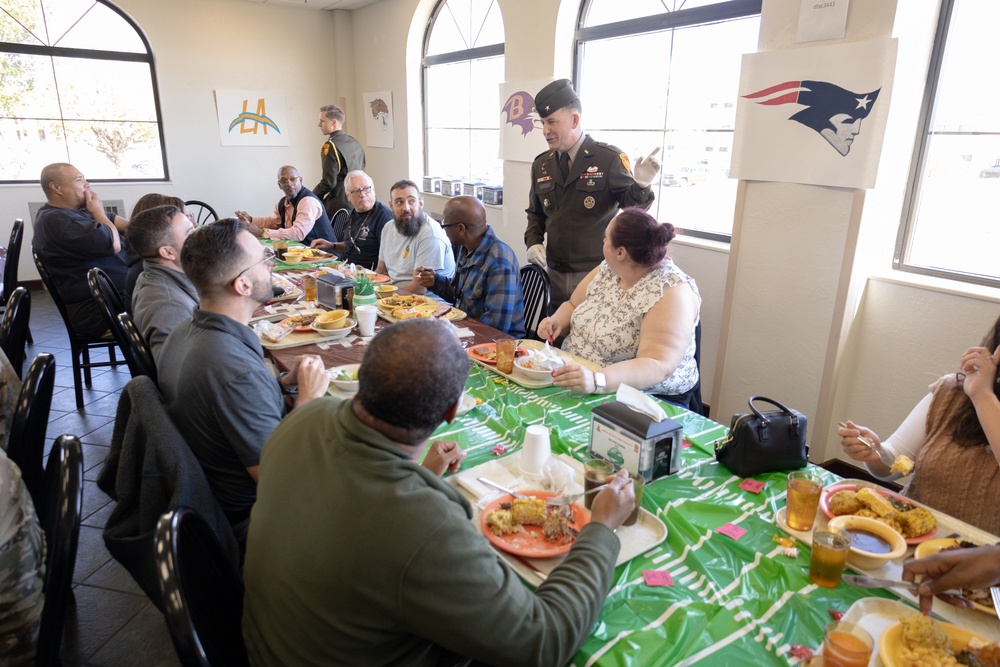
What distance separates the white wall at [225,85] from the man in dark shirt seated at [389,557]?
6.54 meters

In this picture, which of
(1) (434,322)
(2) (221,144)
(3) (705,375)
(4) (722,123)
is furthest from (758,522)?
(2) (221,144)

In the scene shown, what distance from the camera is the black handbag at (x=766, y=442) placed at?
1.42 m

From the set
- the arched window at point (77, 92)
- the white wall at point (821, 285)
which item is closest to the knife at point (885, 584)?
the white wall at point (821, 285)

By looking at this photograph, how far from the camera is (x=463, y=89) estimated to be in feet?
18.7

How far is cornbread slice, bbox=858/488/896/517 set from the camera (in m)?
1.24

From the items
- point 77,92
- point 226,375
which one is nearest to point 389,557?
point 226,375

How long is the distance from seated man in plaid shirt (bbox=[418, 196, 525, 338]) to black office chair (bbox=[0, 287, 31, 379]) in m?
1.68

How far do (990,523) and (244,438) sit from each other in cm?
180

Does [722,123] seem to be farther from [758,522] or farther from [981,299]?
[758,522]

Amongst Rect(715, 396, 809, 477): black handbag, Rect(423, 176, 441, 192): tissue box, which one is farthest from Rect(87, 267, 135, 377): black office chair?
Rect(423, 176, 441, 192): tissue box

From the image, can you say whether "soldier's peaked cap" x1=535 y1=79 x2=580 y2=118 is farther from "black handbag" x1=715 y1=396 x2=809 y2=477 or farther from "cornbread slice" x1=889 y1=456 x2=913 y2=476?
"cornbread slice" x1=889 y1=456 x2=913 y2=476

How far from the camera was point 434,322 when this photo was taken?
3.39ft

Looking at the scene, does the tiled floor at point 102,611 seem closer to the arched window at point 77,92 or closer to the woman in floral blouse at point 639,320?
the woman in floral blouse at point 639,320

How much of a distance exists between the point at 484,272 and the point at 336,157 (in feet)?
10.6
